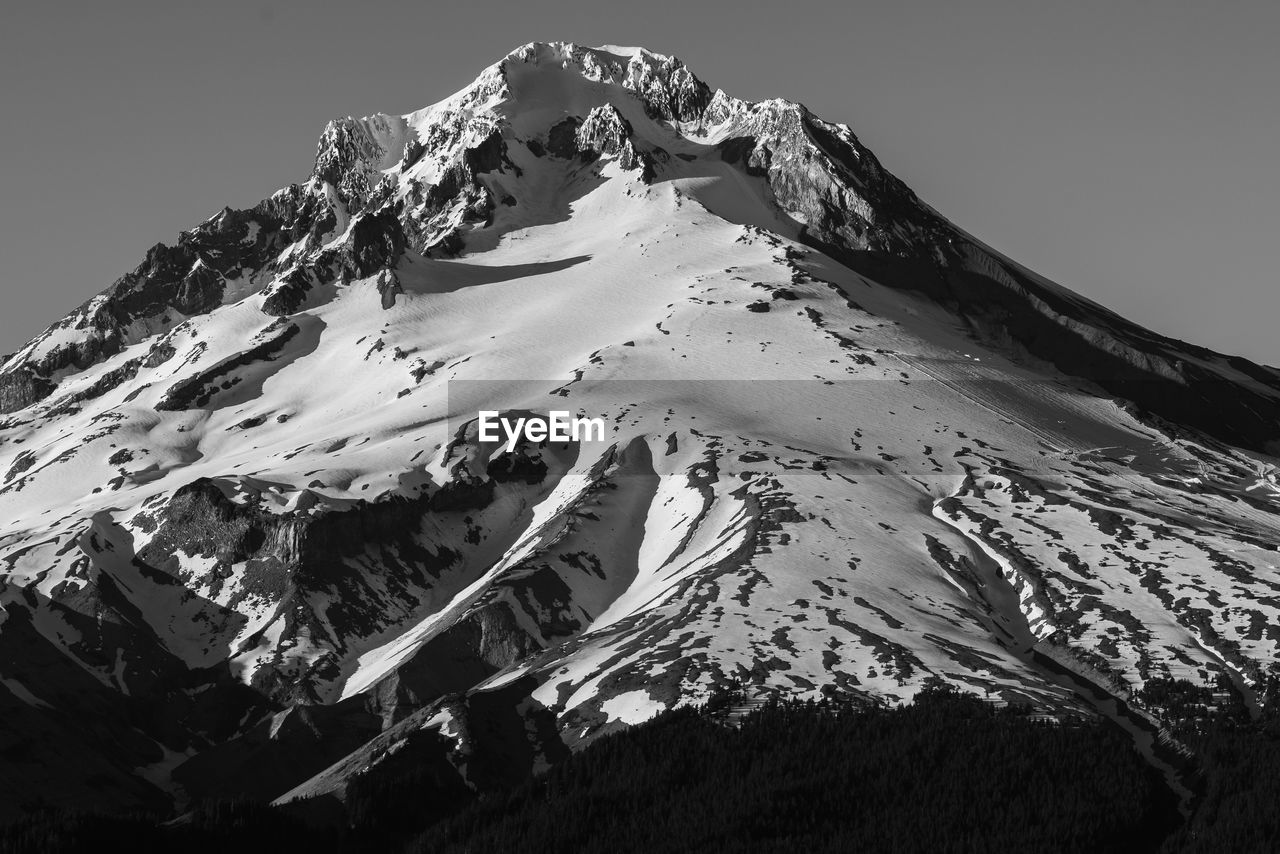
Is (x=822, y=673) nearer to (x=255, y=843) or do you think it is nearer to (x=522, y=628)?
(x=522, y=628)

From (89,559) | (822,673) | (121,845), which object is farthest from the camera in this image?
(89,559)

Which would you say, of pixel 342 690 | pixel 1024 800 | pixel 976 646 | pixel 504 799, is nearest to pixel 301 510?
pixel 342 690

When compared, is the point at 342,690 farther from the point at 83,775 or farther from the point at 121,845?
the point at 121,845

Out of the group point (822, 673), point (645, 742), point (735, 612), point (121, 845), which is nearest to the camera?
point (121, 845)

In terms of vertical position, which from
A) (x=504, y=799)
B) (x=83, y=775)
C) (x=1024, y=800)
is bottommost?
(x=83, y=775)

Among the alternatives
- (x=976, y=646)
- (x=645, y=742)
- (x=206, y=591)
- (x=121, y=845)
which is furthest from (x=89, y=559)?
(x=976, y=646)

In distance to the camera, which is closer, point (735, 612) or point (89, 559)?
point (735, 612)

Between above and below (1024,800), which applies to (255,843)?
below

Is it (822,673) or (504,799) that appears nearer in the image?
(504,799)

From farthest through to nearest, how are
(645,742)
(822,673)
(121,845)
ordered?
(822,673), (645,742), (121,845)
